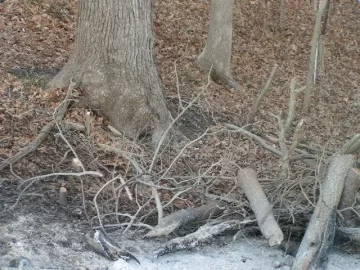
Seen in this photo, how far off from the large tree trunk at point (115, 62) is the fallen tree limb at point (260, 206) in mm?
1801

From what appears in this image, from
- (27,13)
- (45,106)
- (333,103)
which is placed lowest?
(333,103)

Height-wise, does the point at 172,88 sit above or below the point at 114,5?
below

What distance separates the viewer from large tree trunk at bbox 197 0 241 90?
11.0 meters

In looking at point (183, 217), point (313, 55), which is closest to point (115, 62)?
point (183, 217)

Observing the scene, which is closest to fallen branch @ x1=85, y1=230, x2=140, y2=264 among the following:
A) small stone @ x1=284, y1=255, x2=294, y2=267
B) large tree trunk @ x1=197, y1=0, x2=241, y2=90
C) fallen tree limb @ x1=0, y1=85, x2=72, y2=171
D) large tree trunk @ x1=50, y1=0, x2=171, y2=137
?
small stone @ x1=284, y1=255, x2=294, y2=267

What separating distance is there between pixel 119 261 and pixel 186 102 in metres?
3.29

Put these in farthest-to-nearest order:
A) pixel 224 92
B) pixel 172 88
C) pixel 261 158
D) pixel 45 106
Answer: pixel 224 92, pixel 172 88, pixel 261 158, pixel 45 106

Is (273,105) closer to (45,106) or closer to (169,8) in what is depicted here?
(169,8)

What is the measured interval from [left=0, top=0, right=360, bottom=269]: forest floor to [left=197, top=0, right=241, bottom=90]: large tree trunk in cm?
33

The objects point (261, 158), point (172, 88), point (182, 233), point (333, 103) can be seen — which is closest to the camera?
point (182, 233)

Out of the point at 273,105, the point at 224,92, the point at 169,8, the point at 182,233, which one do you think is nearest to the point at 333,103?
the point at 273,105

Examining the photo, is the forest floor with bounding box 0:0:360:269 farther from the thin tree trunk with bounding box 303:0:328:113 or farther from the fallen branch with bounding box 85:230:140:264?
the thin tree trunk with bounding box 303:0:328:113

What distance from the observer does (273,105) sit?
10.9 m

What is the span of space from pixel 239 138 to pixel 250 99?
255 cm
